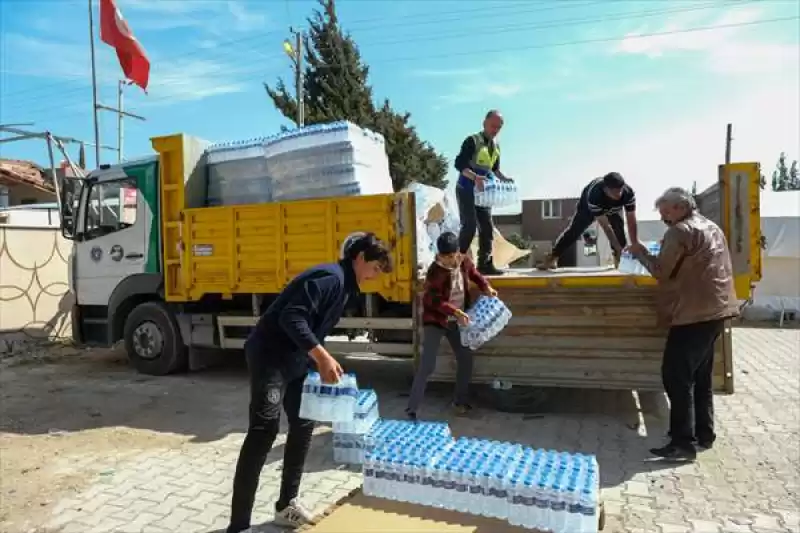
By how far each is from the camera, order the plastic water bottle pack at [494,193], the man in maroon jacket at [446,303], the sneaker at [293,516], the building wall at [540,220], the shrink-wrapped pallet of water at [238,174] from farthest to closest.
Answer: the building wall at [540,220], the shrink-wrapped pallet of water at [238,174], the plastic water bottle pack at [494,193], the man in maroon jacket at [446,303], the sneaker at [293,516]

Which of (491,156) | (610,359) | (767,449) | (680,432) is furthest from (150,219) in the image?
(767,449)

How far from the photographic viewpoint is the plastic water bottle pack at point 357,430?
422 centimetres

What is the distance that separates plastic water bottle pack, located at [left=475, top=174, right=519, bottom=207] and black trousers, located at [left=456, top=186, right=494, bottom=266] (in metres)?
0.08

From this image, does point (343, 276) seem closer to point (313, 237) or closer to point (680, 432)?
point (680, 432)

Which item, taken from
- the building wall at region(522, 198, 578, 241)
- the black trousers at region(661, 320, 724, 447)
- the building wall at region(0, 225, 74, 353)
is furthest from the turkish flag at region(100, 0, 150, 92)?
the building wall at region(522, 198, 578, 241)

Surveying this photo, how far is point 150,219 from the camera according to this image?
7.80 metres

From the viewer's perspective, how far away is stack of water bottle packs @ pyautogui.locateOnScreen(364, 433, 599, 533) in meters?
2.72

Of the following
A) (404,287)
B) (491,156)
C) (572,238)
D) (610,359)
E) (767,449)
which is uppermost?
(491,156)

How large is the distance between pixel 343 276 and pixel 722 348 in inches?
141

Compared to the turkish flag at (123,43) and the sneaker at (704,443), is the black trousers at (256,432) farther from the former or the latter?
the turkish flag at (123,43)

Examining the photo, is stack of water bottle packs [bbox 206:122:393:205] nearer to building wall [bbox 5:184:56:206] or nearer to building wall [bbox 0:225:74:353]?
building wall [bbox 0:225:74:353]

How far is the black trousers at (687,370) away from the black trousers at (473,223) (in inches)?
90.7

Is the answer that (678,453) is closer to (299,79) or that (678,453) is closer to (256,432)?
(256,432)

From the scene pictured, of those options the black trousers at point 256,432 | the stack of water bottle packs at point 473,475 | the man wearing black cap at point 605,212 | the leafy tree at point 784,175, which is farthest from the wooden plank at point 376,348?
the leafy tree at point 784,175
